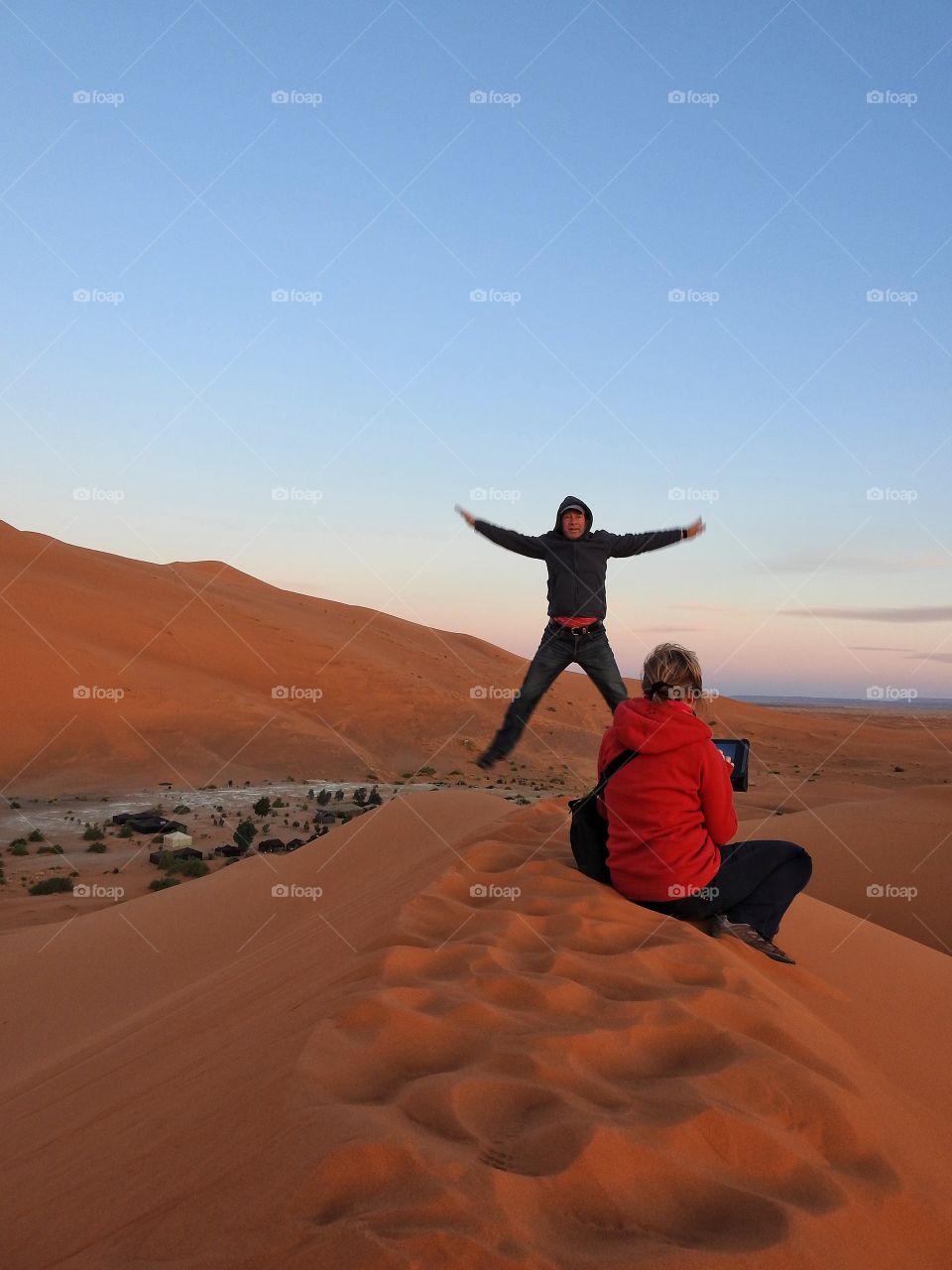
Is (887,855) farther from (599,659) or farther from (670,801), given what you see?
(670,801)

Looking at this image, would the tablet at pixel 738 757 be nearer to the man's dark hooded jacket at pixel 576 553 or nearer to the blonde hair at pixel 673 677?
the blonde hair at pixel 673 677

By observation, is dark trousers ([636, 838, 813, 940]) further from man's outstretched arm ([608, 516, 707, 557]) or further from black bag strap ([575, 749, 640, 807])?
man's outstretched arm ([608, 516, 707, 557])

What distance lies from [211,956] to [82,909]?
11.1ft

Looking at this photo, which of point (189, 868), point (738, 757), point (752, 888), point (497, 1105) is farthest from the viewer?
point (189, 868)

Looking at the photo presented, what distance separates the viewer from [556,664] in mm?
8305

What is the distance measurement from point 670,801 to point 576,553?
13.5 feet

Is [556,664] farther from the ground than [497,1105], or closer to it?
farther from the ground

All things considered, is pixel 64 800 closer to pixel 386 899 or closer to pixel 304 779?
pixel 304 779

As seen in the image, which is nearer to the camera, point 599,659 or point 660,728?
point 660,728

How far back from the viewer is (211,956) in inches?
230

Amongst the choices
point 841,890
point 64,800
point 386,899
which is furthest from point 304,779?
point 386,899

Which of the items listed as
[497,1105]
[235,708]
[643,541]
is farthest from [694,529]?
[235,708]

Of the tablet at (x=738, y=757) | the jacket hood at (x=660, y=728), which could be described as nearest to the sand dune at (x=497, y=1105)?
the jacket hood at (x=660, y=728)

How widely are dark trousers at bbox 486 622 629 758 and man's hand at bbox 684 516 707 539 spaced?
1.16 m
